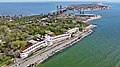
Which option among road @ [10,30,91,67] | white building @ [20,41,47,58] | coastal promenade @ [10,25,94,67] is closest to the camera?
road @ [10,30,91,67]

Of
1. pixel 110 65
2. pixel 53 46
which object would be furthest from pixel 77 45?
pixel 110 65

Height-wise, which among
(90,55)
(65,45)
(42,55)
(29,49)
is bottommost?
(65,45)

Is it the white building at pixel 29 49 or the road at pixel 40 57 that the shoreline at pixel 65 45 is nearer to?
the road at pixel 40 57

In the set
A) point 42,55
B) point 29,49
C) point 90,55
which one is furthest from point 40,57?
point 90,55

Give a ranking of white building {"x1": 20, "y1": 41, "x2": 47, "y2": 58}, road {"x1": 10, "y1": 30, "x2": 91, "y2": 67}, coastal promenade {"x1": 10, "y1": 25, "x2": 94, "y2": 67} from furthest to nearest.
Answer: white building {"x1": 20, "y1": 41, "x2": 47, "y2": 58} → coastal promenade {"x1": 10, "y1": 25, "x2": 94, "y2": 67} → road {"x1": 10, "y1": 30, "x2": 91, "y2": 67}

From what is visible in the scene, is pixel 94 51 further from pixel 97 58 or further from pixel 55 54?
pixel 55 54

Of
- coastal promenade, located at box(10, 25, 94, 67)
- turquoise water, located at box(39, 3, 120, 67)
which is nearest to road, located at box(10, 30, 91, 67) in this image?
coastal promenade, located at box(10, 25, 94, 67)

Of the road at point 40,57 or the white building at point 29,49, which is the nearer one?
the road at point 40,57

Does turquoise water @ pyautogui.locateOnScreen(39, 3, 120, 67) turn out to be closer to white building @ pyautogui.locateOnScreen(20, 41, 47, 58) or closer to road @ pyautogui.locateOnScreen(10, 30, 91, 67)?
road @ pyautogui.locateOnScreen(10, 30, 91, 67)

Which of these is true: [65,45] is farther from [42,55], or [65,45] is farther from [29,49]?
[29,49]

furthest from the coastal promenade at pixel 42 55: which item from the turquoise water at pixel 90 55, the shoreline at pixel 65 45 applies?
the turquoise water at pixel 90 55

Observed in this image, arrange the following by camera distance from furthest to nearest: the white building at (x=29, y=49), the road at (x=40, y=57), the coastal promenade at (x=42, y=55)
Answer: the white building at (x=29, y=49), the coastal promenade at (x=42, y=55), the road at (x=40, y=57)
